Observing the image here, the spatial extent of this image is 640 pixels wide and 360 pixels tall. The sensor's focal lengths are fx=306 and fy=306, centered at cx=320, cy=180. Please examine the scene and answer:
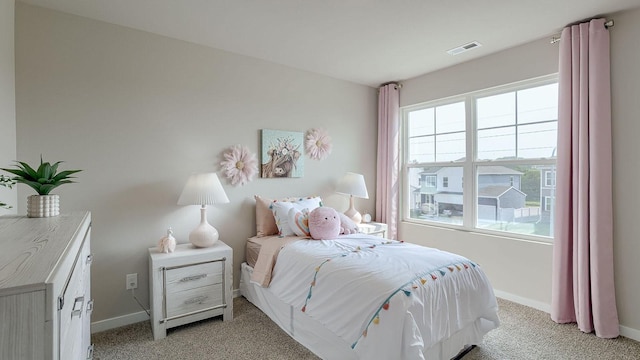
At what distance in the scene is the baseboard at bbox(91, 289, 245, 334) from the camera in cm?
248

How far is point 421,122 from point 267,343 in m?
3.22

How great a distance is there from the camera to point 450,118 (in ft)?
12.3

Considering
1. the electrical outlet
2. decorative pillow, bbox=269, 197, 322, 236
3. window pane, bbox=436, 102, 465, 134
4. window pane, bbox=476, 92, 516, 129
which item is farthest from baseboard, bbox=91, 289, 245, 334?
window pane, bbox=476, 92, 516, 129

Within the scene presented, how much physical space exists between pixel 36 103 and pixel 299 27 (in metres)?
2.09

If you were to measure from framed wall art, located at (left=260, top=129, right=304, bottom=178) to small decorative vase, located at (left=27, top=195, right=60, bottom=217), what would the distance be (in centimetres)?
196

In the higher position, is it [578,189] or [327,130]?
[327,130]

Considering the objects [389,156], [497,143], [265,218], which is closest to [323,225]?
[265,218]

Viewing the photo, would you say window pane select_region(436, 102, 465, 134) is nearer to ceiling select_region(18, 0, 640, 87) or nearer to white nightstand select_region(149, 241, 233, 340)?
ceiling select_region(18, 0, 640, 87)

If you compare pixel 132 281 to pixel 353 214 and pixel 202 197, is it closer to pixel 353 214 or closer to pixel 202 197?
pixel 202 197

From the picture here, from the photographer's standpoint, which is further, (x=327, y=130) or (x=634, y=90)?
(x=327, y=130)

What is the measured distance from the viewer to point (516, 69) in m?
3.04

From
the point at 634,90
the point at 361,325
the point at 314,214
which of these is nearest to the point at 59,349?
the point at 361,325

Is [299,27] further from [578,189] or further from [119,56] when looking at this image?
[578,189]

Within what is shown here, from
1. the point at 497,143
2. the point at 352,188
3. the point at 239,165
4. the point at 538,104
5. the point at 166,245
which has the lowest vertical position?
the point at 166,245
